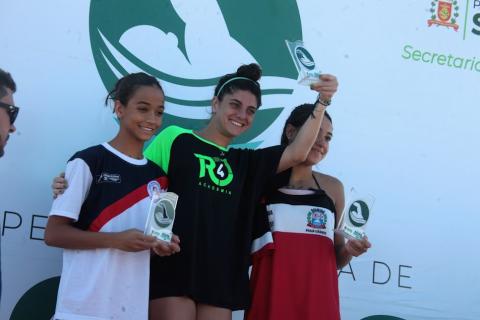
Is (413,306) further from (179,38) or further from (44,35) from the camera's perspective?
(44,35)

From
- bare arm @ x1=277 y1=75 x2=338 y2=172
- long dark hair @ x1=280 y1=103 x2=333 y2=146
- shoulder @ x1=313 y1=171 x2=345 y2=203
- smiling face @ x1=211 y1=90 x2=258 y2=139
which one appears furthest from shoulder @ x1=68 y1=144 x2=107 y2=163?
shoulder @ x1=313 y1=171 x2=345 y2=203

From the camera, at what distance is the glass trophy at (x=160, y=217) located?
234cm

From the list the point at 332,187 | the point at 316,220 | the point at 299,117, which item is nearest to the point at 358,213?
the point at 316,220

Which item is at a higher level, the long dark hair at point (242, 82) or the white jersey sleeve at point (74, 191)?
the long dark hair at point (242, 82)

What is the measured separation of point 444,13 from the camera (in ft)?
12.4

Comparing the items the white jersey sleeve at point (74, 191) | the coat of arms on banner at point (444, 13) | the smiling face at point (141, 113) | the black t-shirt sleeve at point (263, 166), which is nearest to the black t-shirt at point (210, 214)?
the black t-shirt sleeve at point (263, 166)

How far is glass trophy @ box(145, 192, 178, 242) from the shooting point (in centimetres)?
234

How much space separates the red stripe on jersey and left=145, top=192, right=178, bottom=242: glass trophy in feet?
0.51

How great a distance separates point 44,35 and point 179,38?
2.01 ft

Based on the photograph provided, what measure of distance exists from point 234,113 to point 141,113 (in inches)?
15.3

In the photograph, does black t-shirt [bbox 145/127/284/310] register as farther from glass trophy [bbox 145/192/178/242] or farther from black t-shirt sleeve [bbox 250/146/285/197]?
glass trophy [bbox 145/192/178/242]

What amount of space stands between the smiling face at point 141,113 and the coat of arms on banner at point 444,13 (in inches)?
70.4

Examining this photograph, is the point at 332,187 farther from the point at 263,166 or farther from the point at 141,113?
the point at 141,113

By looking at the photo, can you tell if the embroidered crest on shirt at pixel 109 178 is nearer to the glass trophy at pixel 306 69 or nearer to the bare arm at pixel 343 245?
the glass trophy at pixel 306 69
